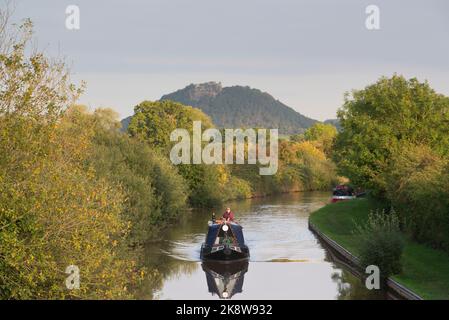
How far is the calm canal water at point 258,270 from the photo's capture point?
28.4m

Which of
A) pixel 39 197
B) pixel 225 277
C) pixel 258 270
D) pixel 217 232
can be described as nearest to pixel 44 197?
pixel 39 197

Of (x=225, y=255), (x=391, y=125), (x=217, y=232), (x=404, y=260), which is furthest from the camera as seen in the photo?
(x=391, y=125)

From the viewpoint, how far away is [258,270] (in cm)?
3412

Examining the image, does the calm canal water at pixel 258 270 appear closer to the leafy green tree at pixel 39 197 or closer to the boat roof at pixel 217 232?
the boat roof at pixel 217 232

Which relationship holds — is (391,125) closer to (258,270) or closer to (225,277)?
(258,270)

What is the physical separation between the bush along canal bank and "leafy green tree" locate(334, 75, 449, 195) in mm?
4002

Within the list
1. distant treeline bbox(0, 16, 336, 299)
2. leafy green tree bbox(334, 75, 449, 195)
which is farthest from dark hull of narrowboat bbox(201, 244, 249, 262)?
distant treeline bbox(0, 16, 336, 299)

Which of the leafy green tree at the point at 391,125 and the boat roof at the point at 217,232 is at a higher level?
the leafy green tree at the point at 391,125

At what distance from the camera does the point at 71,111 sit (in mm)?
20234

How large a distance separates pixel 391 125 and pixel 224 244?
17848 mm

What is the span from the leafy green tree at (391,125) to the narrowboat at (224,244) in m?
12.8

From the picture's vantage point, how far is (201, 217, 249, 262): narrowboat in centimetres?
3597

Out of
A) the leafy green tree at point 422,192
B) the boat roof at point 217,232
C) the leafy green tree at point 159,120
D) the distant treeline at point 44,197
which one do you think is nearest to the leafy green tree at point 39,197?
the distant treeline at point 44,197
